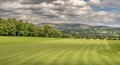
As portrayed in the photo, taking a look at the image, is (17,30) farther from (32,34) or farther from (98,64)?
(98,64)

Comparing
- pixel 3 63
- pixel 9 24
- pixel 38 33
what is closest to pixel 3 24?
pixel 9 24

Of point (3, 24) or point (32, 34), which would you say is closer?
point (3, 24)

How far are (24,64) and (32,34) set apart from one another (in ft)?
527

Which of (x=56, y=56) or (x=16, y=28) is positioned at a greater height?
(x=16, y=28)

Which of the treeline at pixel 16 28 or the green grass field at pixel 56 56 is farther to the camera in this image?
the treeline at pixel 16 28

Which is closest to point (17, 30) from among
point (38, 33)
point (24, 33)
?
point (24, 33)

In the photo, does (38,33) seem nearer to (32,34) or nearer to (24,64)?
(32,34)

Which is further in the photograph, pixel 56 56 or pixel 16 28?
pixel 16 28

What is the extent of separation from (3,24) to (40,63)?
13769 cm

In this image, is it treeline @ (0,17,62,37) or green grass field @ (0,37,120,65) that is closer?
green grass field @ (0,37,120,65)

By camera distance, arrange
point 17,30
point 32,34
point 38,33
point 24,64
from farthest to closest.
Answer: point 38,33 < point 32,34 < point 17,30 < point 24,64

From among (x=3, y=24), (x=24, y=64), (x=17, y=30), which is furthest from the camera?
(x=17, y=30)

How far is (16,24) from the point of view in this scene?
177 metres

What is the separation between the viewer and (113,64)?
25344mm
